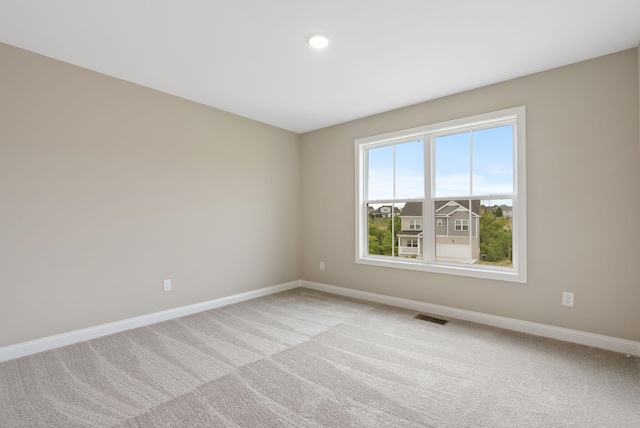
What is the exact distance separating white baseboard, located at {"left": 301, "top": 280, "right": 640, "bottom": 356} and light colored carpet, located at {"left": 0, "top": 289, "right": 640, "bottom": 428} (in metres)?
0.10

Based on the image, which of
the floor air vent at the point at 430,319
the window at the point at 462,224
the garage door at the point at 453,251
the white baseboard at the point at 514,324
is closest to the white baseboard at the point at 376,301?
the white baseboard at the point at 514,324

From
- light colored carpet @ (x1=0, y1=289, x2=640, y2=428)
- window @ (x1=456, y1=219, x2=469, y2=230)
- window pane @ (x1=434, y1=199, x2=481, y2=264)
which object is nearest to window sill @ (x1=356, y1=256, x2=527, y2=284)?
window pane @ (x1=434, y1=199, x2=481, y2=264)

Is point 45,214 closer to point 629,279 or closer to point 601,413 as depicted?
point 601,413

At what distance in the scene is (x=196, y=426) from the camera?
1.69 meters

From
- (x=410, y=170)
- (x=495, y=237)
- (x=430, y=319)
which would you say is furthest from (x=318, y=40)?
(x=430, y=319)

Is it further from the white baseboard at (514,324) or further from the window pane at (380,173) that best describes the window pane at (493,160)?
the white baseboard at (514,324)

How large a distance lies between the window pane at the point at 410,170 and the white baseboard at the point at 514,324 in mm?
1354

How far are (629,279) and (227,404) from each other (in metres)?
3.26

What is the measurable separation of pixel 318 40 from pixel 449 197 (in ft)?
7.44

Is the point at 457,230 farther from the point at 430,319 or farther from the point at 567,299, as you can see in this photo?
the point at 567,299

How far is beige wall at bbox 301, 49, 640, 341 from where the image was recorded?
2533 mm

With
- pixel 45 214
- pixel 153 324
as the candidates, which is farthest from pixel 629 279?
pixel 45 214

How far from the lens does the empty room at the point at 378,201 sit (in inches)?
79.8

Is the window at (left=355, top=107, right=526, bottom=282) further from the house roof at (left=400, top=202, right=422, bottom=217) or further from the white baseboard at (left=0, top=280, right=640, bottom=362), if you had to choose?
the white baseboard at (left=0, top=280, right=640, bottom=362)
